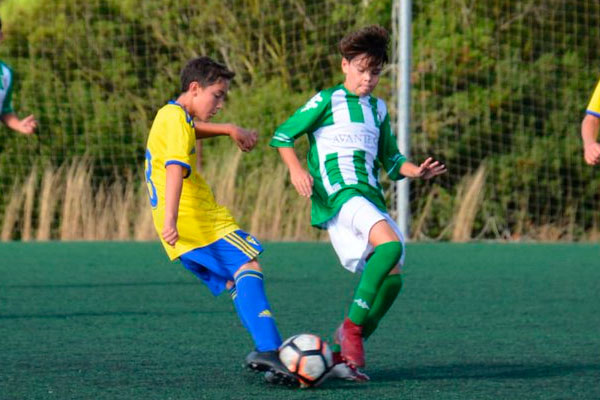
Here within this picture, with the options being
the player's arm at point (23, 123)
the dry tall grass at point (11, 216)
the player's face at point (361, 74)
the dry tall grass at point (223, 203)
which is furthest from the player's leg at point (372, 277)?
the dry tall grass at point (11, 216)

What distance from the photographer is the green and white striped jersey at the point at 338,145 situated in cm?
493

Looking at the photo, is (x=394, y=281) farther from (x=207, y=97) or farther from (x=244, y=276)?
(x=207, y=97)

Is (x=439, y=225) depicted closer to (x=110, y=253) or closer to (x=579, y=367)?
(x=110, y=253)

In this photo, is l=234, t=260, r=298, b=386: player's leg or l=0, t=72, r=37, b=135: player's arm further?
l=0, t=72, r=37, b=135: player's arm

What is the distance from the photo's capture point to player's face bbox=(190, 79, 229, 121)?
15.2 feet

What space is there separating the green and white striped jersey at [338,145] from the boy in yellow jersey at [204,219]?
0.41m

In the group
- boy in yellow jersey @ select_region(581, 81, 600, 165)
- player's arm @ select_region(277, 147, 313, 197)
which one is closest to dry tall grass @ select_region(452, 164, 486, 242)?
boy in yellow jersey @ select_region(581, 81, 600, 165)

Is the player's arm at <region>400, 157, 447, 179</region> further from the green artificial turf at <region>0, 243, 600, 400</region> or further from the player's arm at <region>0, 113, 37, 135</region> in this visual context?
the player's arm at <region>0, 113, 37, 135</region>

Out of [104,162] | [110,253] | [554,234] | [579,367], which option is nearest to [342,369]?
[579,367]

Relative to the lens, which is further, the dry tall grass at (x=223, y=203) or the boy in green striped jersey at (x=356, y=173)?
the dry tall grass at (x=223, y=203)

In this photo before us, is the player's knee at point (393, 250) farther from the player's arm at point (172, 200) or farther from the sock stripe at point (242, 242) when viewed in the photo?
the player's arm at point (172, 200)

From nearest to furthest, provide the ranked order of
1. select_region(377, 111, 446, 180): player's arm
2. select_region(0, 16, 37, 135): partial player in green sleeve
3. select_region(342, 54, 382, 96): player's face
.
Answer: select_region(342, 54, 382, 96): player's face
select_region(377, 111, 446, 180): player's arm
select_region(0, 16, 37, 135): partial player in green sleeve

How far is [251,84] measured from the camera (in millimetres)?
17062

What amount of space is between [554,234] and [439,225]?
145cm
